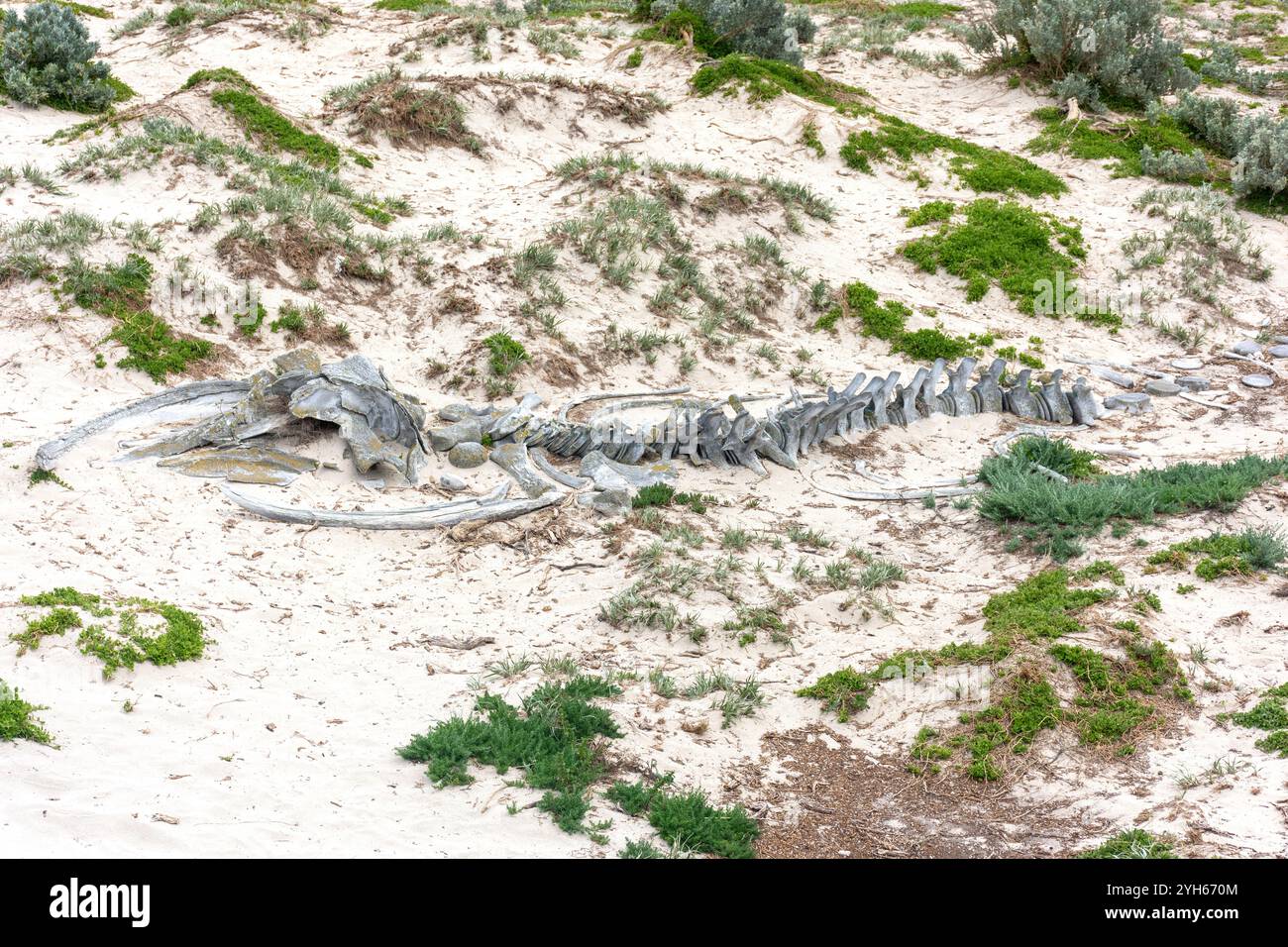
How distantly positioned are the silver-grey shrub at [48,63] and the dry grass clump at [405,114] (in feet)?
8.62

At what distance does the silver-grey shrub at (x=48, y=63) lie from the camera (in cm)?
1162

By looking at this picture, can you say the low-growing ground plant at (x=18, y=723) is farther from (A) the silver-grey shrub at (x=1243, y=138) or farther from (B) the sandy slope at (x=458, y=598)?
(A) the silver-grey shrub at (x=1243, y=138)

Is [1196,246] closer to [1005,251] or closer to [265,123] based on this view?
[1005,251]

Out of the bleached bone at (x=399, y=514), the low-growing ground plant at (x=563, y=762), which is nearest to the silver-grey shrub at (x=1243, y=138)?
the bleached bone at (x=399, y=514)

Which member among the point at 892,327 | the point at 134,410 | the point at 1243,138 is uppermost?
the point at 1243,138

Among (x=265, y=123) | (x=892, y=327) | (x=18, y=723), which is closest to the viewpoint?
(x=18, y=723)

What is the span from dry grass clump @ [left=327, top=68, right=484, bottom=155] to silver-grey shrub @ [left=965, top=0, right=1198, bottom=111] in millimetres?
8220

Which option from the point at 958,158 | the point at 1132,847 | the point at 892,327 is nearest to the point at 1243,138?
the point at 958,158

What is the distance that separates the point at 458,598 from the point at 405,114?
7.89 metres

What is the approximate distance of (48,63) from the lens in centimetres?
1183

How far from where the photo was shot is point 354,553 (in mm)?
6559

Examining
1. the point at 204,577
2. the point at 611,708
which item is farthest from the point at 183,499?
the point at 611,708

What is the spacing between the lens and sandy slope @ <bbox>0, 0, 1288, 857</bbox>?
420 centimetres

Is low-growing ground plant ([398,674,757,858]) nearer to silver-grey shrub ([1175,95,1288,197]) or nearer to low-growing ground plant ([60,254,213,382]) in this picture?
low-growing ground plant ([60,254,213,382])
